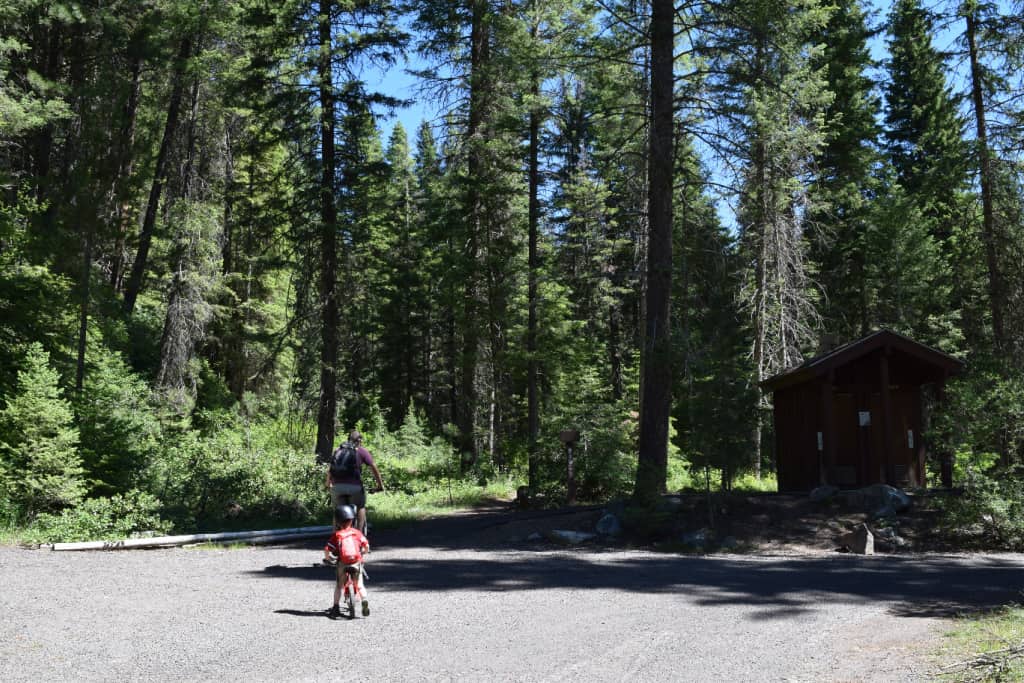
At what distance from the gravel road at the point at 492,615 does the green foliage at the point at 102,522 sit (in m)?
1.08

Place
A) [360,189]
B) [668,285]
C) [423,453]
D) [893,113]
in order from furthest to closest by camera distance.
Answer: [893,113]
[423,453]
[360,189]
[668,285]

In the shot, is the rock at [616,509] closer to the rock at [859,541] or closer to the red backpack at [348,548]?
the rock at [859,541]

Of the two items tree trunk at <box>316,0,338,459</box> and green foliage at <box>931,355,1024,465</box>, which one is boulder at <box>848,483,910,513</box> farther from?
tree trunk at <box>316,0,338,459</box>

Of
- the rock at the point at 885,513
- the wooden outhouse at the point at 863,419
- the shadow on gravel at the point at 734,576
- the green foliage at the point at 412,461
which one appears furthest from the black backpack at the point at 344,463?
the wooden outhouse at the point at 863,419

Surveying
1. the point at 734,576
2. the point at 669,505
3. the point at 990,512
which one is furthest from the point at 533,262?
the point at 734,576

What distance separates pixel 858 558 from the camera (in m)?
11.4

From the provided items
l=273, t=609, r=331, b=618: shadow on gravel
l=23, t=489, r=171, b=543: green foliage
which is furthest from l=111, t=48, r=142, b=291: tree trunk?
l=273, t=609, r=331, b=618: shadow on gravel

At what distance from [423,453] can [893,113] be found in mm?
26481

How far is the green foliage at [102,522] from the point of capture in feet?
39.7

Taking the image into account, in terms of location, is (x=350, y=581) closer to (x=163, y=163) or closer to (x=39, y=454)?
(x=39, y=454)

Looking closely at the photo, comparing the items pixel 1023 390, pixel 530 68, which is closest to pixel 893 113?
pixel 530 68

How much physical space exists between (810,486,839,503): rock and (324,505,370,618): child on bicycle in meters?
9.60

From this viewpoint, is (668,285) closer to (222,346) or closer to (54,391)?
(54,391)

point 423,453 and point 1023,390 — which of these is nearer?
point 1023,390
